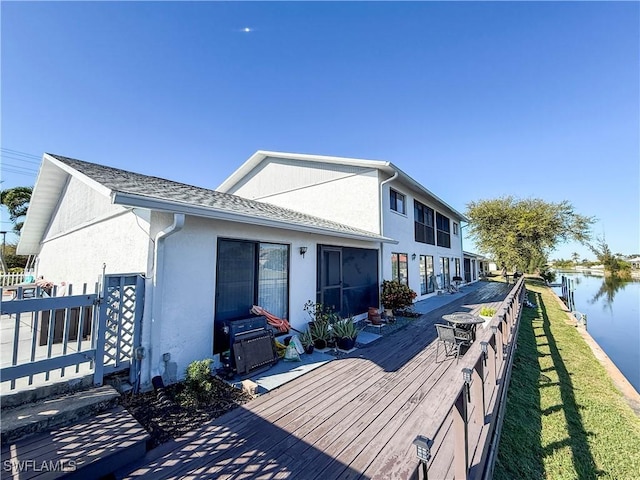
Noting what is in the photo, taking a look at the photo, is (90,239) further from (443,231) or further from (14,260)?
(14,260)

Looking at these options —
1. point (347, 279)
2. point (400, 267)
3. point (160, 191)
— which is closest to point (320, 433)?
point (160, 191)

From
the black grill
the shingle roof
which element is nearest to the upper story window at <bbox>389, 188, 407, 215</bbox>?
the shingle roof

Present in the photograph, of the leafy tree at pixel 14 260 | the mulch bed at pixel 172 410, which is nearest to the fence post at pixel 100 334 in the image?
the mulch bed at pixel 172 410

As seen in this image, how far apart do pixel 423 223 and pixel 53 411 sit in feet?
47.4

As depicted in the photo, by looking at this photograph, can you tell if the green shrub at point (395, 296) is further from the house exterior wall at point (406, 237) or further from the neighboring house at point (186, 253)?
the neighboring house at point (186, 253)

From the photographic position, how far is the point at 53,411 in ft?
9.51

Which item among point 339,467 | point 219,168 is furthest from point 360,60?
point 339,467

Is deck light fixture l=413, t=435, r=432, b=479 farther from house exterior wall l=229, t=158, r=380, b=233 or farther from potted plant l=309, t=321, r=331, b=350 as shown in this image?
house exterior wall l=229, t=158, r=380, b=233

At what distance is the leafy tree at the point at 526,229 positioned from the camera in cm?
2375

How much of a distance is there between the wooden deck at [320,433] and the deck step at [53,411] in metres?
1.04

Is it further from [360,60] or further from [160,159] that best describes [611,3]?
[160,159]

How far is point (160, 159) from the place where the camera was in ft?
43.5

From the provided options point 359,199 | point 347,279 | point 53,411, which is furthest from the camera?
point 359,199

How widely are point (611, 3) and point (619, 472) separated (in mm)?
11516
